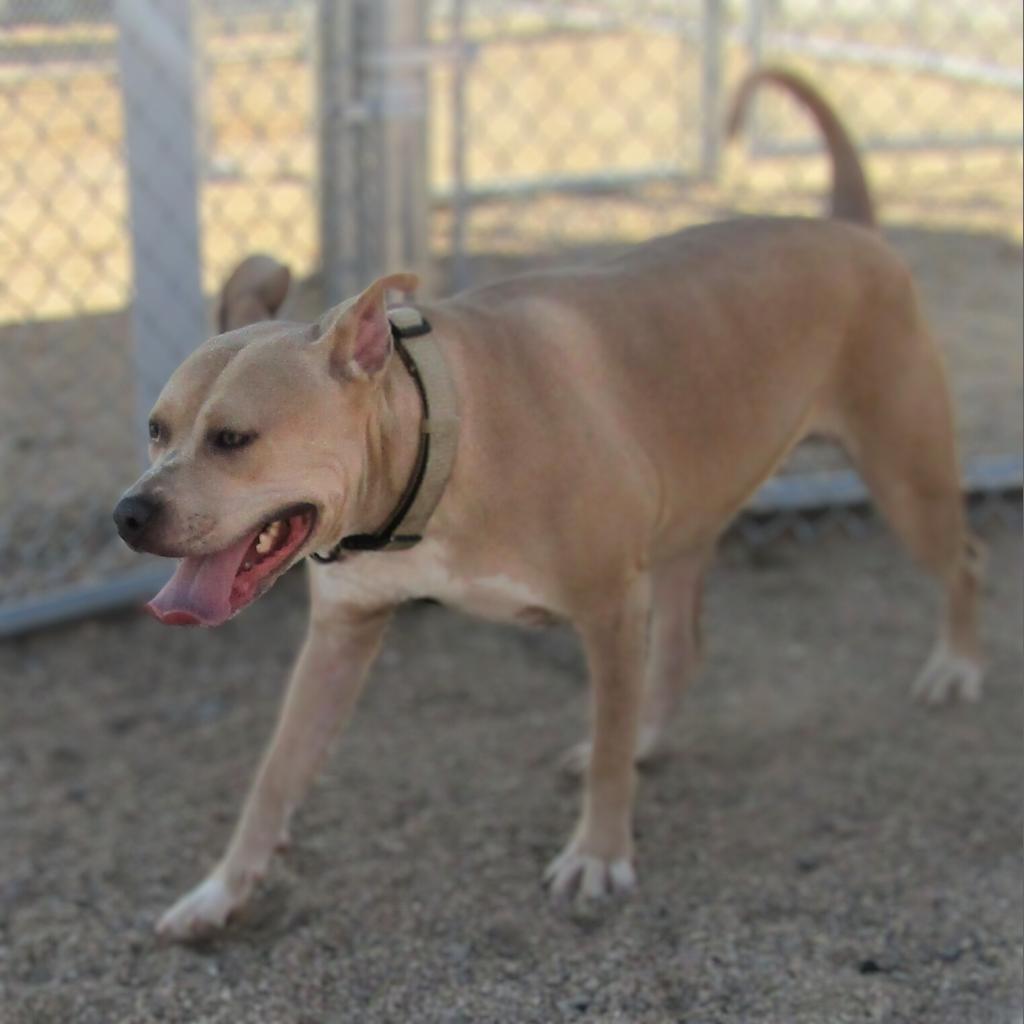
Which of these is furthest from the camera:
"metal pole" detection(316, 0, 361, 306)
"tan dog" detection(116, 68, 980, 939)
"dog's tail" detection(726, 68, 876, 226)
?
"metal pole" detection(316, 0, 361, 306)

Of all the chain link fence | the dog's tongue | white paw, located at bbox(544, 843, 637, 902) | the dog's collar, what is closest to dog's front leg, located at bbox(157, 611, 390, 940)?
the dog's collar

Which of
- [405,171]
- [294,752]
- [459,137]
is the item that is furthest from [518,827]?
[459,137]

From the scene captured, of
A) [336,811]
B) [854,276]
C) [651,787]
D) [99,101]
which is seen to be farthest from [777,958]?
[99,101]

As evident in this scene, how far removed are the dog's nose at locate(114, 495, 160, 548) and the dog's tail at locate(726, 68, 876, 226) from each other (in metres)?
2.13

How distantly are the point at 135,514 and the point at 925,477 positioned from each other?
6.63 feet

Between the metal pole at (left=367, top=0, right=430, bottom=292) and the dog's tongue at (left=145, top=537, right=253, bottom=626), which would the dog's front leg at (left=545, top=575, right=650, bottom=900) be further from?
the metal pole at (left=367, top=0, right=430, bottom=292)

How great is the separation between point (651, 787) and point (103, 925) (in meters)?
1.22

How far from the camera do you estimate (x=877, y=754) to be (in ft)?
12.1

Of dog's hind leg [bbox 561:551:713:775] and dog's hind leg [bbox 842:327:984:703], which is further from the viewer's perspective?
dog's hind leg [bbox 561:551:713:775]

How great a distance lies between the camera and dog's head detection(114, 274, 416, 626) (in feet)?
7.49

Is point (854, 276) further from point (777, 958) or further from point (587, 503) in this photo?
point (777, 958)

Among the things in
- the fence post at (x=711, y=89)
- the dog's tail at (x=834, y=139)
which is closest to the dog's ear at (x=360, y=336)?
the dog's tail at (x=834, y=139)

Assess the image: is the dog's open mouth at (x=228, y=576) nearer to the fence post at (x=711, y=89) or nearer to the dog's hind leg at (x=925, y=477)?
the dog's hind leg at (x=925, y=477)

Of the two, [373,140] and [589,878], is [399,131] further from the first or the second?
[589,878]
